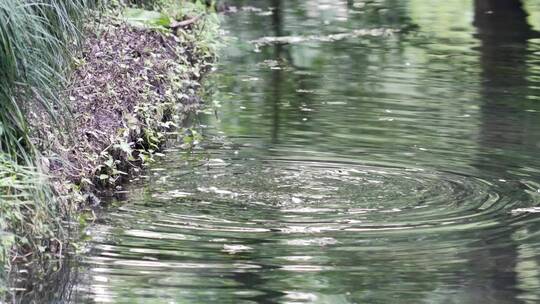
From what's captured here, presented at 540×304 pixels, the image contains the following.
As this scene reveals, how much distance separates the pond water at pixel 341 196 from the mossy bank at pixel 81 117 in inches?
11.9

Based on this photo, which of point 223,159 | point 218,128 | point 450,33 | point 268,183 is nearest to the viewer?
point 268,183

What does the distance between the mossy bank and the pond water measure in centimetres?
30

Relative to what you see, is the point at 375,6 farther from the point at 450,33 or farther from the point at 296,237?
the point at 296,237

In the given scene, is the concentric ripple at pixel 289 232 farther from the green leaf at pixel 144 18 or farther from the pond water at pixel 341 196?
the green leaf at pixel 144 18

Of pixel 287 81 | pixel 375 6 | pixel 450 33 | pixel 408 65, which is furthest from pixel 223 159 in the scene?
pixel 375 6

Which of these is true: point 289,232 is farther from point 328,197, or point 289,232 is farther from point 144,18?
point 144,18

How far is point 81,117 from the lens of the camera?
357 inches

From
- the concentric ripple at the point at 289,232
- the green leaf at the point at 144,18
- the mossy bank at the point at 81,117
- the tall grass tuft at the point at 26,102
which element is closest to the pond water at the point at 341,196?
the concentric ripple at the point at 289,232

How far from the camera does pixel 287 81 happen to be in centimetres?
1512

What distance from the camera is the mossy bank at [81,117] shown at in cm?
663

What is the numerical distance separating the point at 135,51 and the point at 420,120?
10.0 feet

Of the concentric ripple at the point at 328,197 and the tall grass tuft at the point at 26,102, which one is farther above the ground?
the tall grass tuft at the point at 26,102

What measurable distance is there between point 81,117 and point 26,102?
1.93 metres

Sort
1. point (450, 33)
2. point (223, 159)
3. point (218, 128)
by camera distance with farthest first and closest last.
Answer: point (450, 33) → point (218, 128) → point (223, 159)
